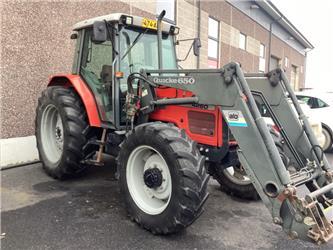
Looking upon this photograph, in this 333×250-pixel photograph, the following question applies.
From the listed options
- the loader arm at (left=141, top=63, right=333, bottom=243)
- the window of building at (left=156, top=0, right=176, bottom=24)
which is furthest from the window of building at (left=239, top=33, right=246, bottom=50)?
the loader arm at (left=141, top=63, right=333, bottom=243)

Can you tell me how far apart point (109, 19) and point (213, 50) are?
9220 mm

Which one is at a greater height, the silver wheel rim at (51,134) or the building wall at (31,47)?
the building wall at (31,47)

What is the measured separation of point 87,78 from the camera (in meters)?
5.07

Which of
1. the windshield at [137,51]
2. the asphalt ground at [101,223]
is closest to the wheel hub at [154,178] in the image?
the asphalt ground at [101,223]

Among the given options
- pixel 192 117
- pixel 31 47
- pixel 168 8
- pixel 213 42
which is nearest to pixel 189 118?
pixel 192 117

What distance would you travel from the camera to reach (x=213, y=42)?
13086 mm

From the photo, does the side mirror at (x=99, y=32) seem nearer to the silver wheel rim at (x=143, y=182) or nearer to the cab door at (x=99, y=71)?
the cab door at (x=99, y=71)

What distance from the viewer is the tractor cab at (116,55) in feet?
14.6

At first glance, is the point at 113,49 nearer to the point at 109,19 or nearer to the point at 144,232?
the point at 109,19

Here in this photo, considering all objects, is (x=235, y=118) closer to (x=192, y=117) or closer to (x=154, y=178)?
(x=192, y=117)

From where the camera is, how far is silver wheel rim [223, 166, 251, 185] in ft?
15.3

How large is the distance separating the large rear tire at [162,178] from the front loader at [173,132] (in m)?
0.01

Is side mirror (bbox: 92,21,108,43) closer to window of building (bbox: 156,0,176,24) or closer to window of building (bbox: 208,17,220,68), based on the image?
window of building (bbox: 156,0,176,24)

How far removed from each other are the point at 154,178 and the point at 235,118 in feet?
3.52
